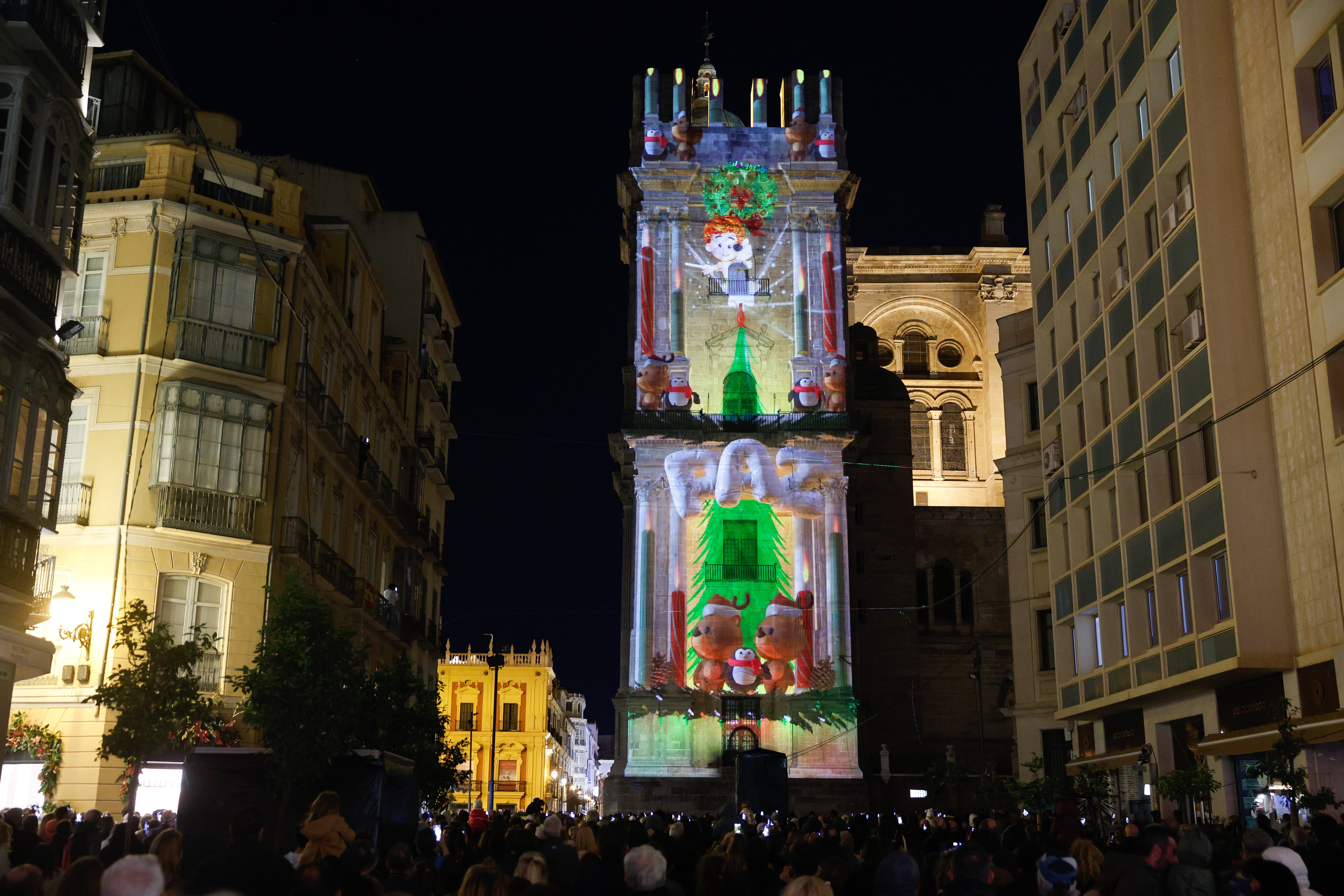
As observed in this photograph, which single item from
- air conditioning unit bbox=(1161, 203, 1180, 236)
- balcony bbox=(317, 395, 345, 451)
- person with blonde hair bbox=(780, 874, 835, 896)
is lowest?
person with blonde hair bbox=(780, 874, 835, 896)

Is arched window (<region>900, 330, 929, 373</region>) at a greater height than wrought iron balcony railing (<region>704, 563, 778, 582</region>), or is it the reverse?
arched window (<region>900, 330, 929, 373</region>)

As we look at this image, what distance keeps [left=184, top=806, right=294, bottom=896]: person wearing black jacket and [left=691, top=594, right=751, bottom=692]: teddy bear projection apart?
164 feet

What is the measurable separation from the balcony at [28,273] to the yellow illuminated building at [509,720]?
6309 cm

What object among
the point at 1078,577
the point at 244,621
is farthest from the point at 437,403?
the point at 1078,577

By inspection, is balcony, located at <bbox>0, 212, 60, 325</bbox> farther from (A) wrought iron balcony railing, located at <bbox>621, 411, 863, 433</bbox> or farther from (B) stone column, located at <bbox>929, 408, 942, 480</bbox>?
(B) stone column, located at <bbox>929, 408, 942, 480</bbox>

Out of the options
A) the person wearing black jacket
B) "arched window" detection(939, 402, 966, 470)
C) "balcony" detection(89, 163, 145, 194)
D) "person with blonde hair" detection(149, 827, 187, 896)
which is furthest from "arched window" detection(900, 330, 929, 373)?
the person wearing black jacket

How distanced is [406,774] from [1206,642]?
593 inches

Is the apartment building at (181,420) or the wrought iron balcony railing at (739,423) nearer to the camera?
the apartment building at (181,420)

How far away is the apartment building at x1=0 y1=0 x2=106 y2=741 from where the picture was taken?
63.2 feet

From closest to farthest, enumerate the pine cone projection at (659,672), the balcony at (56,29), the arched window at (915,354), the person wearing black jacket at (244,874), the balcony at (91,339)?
1. the person wearing black jacket at (244,874)
2. the balcony at (56,29)
3. the balcony at (91,339)
4. the pine cone projection at (659,672)
5. the arched window at (915,354)

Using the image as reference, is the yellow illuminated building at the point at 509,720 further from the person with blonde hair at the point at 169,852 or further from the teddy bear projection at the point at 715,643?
the person with blonde hair at the point at 169,852

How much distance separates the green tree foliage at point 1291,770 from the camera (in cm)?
A: 2072

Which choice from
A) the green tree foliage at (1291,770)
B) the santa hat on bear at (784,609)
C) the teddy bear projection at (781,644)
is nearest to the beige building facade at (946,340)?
the santa hat on bear at (784,609)

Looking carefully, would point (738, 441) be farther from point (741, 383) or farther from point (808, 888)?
point (808, 888)
